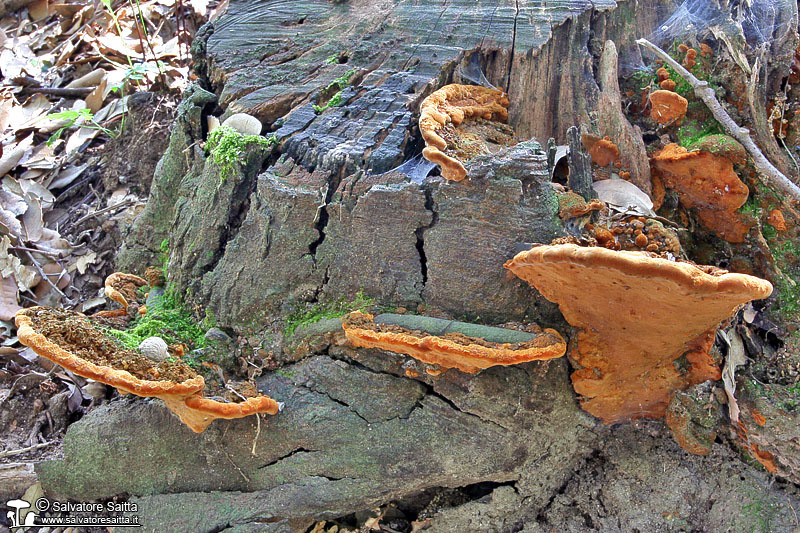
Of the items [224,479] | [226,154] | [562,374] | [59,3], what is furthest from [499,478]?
[59,3]

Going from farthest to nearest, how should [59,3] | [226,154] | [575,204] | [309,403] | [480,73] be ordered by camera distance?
[59,3], [480,73], [226,154], [309,403], [575,204]

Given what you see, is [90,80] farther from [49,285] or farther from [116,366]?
[116,366]

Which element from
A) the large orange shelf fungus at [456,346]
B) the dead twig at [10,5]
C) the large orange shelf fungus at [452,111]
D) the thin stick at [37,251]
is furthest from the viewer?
the dead twig at [10,5]

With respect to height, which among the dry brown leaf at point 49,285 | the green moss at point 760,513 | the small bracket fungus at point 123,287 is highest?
the small bracket fungus at point 123,287

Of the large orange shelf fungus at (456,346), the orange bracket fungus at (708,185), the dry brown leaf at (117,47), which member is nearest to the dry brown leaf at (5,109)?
the dry brown leaf at (117,47)

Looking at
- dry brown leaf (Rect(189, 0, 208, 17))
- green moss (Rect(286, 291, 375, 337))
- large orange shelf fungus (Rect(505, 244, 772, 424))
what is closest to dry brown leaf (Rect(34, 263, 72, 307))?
green moss (Rect(286, 291, 375, 337))

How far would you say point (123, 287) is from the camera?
3.42m

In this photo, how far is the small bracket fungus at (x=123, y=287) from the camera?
10.7 ft

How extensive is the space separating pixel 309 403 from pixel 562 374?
1.27 metres

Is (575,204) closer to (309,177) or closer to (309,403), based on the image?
(309,177)

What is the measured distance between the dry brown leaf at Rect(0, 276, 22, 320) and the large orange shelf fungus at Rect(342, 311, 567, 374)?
2940 mm

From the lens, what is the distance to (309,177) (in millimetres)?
2949

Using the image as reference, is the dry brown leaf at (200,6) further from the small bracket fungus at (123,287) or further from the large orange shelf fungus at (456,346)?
the large orange shelf fungus at (456,346)

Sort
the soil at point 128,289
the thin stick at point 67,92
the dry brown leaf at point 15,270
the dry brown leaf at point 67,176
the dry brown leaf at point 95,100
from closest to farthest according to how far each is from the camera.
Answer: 1. the soil at point 128,289
2. the dry brown leaf at point 15,270
3. the dry brown leaf at point 67,176
4. the dry brown leaf at point 95,100
5. the thin stick at point 67,92
